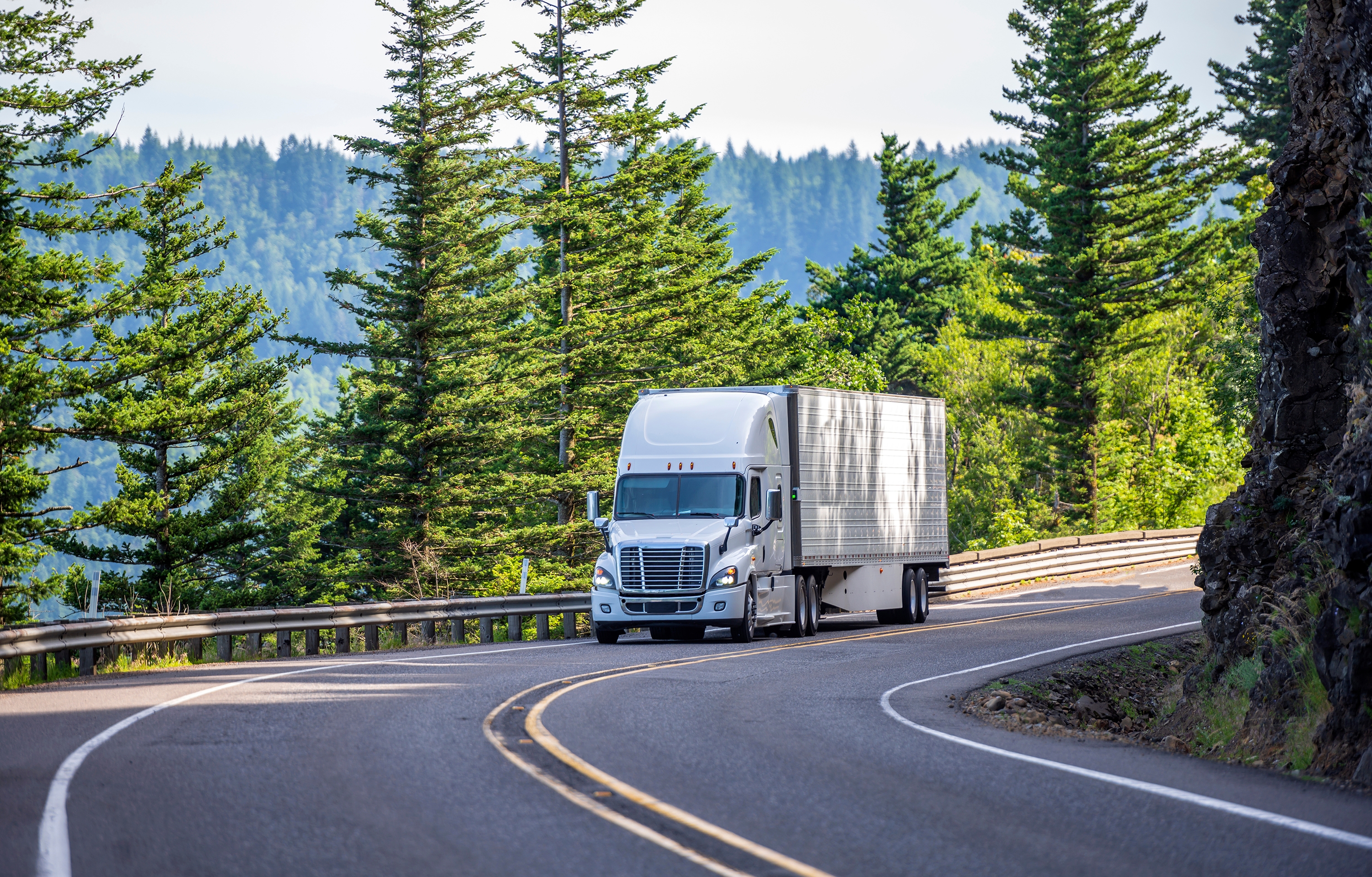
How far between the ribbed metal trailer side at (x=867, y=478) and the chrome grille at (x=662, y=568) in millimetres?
2371

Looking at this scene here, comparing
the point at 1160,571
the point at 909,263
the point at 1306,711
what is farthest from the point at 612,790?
the point at 909,263

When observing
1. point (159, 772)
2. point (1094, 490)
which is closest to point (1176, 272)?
point (1094, 490)

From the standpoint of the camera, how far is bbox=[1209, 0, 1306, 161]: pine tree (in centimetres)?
5462

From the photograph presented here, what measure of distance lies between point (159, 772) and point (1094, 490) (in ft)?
164

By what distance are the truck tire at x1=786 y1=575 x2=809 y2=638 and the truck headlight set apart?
2.15 m

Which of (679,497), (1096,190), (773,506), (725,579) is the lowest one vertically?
(725,579)

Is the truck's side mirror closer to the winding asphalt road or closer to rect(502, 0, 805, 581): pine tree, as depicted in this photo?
the winding asphalt road

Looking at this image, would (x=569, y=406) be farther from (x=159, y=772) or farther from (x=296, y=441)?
(x=159, y=772)

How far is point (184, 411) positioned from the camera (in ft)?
116

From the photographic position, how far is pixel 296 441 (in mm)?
47250

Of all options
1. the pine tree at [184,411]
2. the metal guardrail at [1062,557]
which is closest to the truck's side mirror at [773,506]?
the metal guardrail at [1062,557]

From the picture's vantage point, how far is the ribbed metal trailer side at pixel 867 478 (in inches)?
915

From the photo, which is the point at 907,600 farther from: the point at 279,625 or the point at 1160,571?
the point at 1160,571

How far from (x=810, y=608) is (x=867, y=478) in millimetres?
2876
